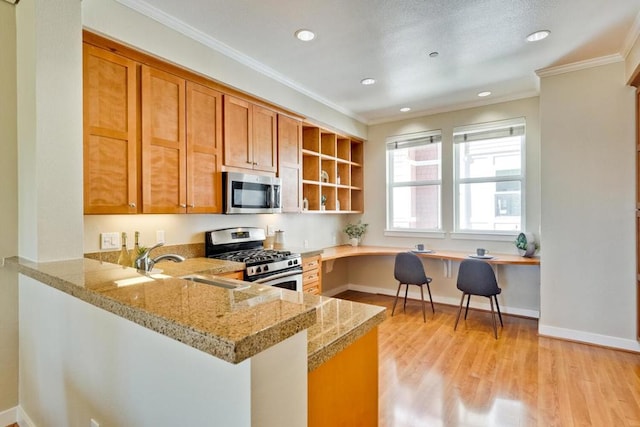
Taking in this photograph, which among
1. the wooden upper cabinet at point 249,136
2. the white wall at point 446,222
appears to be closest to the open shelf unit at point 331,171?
the white wall at point 446,222

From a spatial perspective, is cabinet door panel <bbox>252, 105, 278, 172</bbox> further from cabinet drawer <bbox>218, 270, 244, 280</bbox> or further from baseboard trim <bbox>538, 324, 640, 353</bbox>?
baseboard trim <bbox>538, 324, 640, 353</bbox>

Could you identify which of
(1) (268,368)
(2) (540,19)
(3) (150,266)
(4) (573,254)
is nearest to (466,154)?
(4) (573,254)

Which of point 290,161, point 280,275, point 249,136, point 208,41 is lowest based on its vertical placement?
point 280,275

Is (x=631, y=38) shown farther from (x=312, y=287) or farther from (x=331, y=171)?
(x=312, y=287)

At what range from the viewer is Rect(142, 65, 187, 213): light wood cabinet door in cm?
239

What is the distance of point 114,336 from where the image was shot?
3.82 ft

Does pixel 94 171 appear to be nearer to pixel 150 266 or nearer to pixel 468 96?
pixel 150 266

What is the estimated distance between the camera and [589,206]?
3.22 metres

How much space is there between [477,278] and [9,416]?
3.94 metres

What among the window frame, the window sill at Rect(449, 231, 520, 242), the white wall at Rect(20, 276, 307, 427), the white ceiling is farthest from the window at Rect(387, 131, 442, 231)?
the white wall at Rect(20, 276, 307, 427)

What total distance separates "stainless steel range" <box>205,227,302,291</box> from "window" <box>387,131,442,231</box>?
2345mm

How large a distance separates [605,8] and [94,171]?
3.70 metres

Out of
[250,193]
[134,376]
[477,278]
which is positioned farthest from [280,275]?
[477,278]

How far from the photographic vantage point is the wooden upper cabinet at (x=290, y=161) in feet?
12.0
